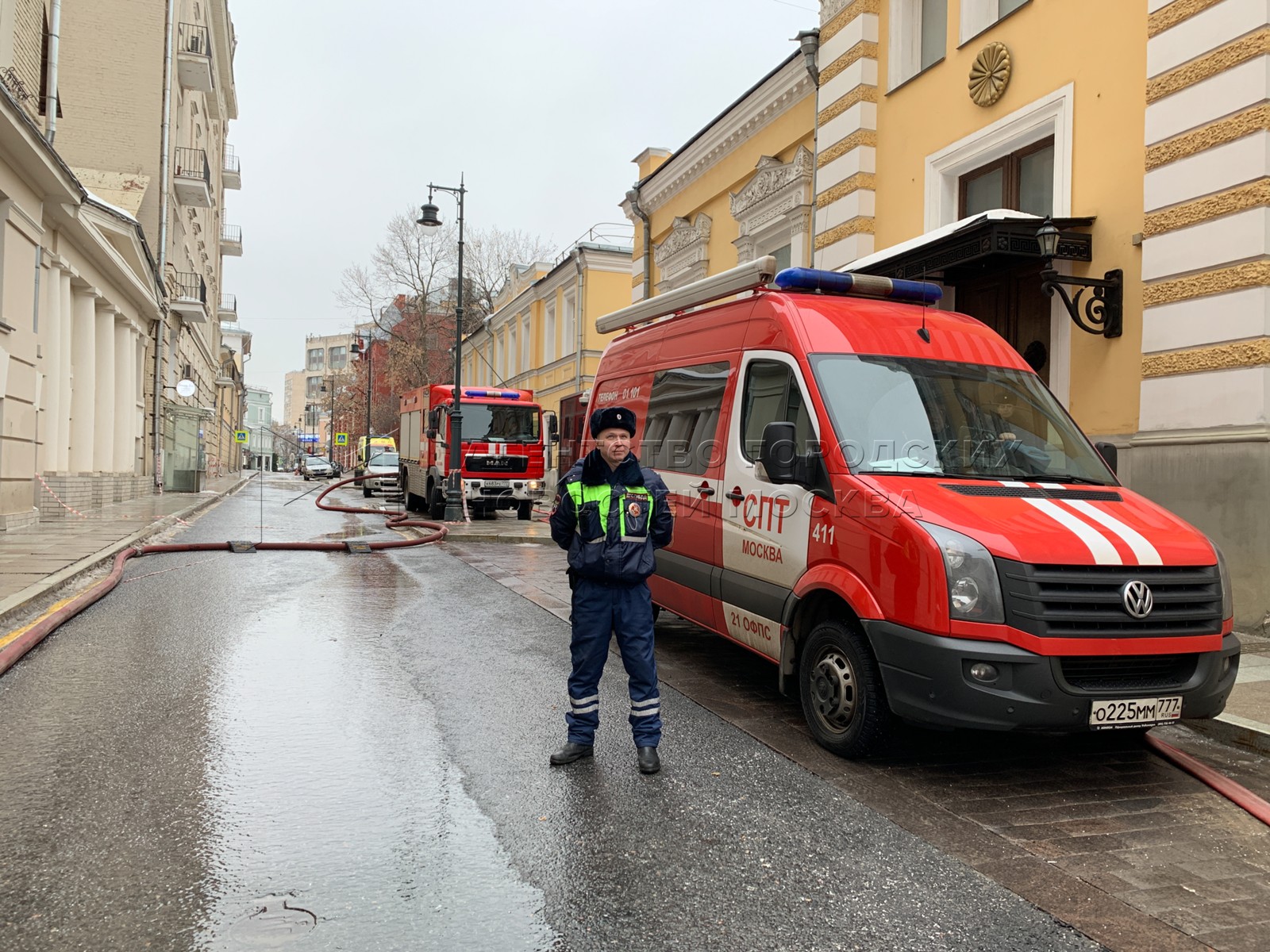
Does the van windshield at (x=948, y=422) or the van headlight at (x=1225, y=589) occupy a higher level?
the van windshield at (x=948, y=422)

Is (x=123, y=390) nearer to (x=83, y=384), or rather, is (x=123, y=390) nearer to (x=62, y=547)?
(x=83, y=384)

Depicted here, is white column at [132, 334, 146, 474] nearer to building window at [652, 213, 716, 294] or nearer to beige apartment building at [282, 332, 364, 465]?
building window at [652, 213, 716, 294]

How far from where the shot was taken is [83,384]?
68.5ft

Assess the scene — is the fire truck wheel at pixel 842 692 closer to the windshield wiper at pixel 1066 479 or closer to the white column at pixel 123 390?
the windshield wiper at pixel 1066 479

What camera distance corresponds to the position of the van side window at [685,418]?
6633mm

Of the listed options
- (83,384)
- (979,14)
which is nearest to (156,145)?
(83,384)

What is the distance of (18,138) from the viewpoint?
43.1 feet

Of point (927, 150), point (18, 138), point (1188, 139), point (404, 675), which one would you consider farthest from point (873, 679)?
point (18, 138)

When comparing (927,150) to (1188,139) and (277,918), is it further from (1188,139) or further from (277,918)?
(277,918)

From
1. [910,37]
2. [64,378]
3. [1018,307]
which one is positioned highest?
[910,37]

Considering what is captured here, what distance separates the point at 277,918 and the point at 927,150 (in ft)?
40.5

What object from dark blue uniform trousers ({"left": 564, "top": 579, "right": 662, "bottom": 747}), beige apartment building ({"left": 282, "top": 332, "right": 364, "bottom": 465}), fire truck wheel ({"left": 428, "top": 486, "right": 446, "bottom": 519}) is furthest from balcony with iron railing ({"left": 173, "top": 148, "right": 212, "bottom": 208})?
beige apartment building ({"left": 282, "top": 332, "right": 364, "bottom": 465})

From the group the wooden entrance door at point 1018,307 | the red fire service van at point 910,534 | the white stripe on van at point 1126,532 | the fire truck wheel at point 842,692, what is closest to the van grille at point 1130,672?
the red fire service van at point 910,534

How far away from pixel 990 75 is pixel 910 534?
9.26 m
